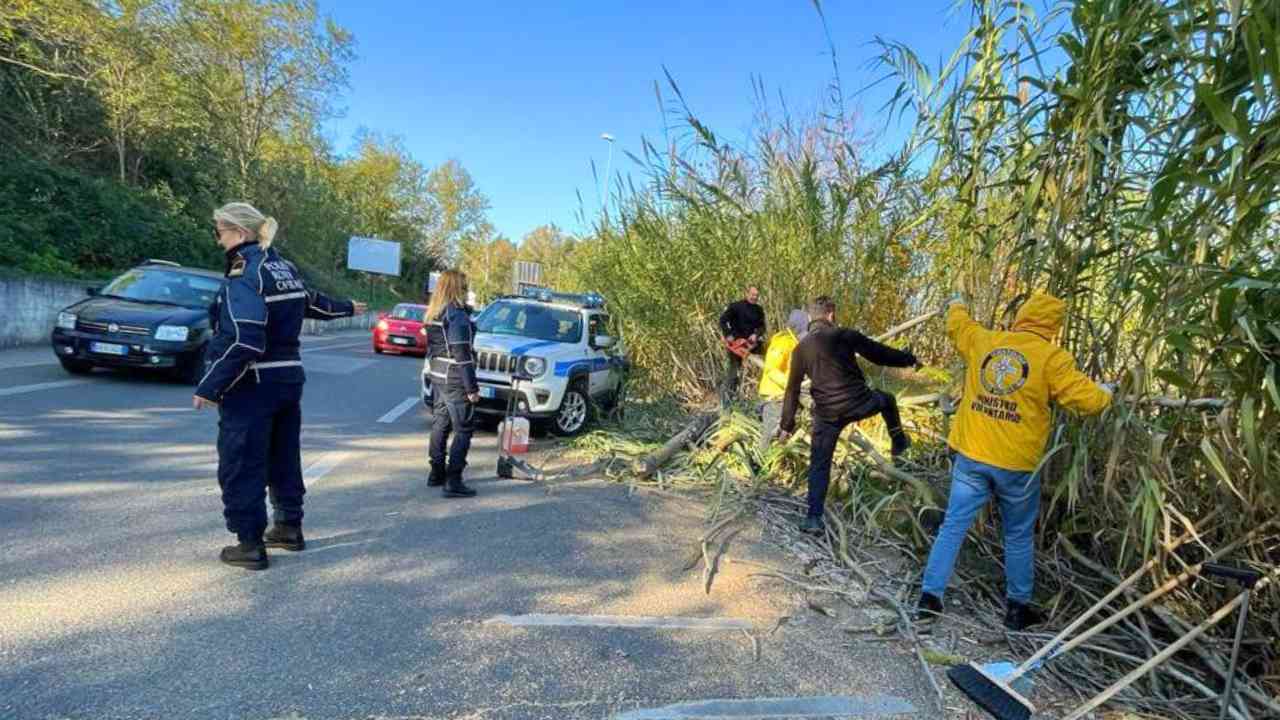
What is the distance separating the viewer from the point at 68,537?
3908mm

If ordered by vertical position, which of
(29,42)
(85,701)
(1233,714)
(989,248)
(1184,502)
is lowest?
(85,701)

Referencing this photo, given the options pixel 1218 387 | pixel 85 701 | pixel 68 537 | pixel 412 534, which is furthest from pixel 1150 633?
pixel 68 537

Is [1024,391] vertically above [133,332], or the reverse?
[1024,391]

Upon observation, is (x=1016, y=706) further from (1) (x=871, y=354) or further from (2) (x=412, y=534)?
(2) (x=412, y=534)

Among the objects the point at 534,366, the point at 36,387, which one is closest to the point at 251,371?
the point at 534,366

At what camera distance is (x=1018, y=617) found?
3514 mm

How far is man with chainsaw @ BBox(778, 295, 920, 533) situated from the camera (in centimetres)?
482

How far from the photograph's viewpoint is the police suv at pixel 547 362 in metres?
7.56

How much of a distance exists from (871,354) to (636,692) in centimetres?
295

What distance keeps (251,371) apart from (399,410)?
223 inches

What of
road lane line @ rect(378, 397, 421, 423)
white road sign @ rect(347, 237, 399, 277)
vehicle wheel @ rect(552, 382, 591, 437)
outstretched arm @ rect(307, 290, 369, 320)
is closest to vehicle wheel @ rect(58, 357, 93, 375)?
road lane line @ rect(378, 397, 421, 423)

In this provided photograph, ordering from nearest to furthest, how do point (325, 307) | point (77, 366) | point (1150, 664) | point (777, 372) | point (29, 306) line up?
point (1150, 664)
point (325, 307)
point (777, 372)
point (77, 366)
point (29, 306)

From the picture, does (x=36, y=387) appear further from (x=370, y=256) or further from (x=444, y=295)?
(x=370, y=256)

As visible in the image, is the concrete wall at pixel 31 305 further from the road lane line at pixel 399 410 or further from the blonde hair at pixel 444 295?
the blonde hair at pixel 444 295
